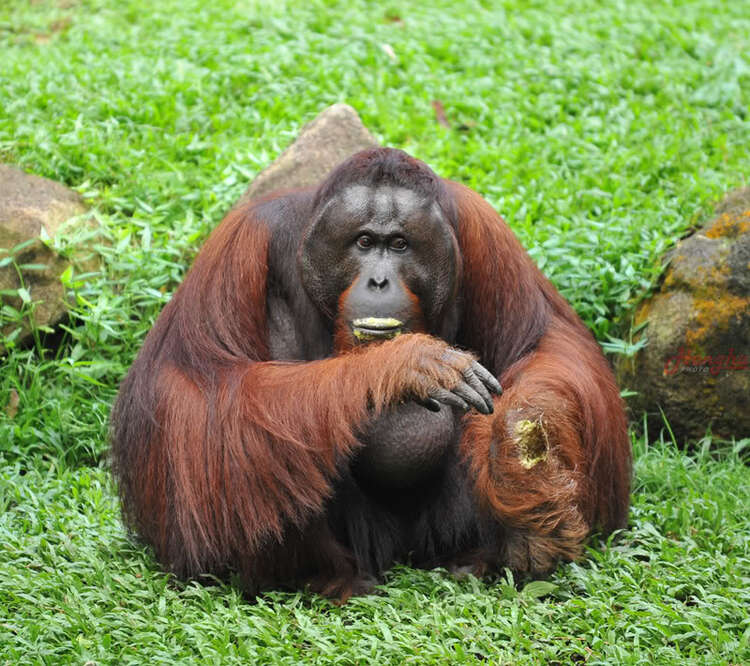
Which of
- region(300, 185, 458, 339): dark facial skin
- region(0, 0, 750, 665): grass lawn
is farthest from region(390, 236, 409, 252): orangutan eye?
region(0, 0, 750, 665): grass lawn

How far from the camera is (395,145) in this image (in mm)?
6215

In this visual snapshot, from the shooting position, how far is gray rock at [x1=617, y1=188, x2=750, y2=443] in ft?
15.4

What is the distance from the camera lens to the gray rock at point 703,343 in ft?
15.4

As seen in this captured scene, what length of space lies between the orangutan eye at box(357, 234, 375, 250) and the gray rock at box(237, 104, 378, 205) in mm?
1902

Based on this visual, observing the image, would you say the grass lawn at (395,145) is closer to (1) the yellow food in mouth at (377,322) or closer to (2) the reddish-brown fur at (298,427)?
(2) the reddish-brown fur at (298,427)

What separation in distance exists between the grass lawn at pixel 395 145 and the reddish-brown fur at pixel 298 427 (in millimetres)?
159

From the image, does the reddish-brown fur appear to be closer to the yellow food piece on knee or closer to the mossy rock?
the yellow food piece on knee

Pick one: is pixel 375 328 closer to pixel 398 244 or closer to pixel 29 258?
pixel 398 244

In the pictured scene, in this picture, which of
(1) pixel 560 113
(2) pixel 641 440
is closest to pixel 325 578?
(2) pixel 641 440

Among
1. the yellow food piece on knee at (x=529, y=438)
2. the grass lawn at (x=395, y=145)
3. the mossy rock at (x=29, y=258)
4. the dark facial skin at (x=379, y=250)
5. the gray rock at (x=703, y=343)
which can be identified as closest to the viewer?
the grass lawn at (x=395, y=145)

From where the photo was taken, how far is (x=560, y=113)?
6.74m

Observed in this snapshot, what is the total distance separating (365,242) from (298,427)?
61cm

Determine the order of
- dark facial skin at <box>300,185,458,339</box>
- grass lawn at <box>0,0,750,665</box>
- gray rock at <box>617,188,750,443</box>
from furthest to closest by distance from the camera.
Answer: gray rock at <box>617,188,750,443</box>
dark facial skin at <box>300,185,458,339</box>
grass lawn at <box>0,0,750,665</box>

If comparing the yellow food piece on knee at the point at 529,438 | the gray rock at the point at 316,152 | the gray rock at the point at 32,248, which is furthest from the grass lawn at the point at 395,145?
the yellow food piece on knee at the point at 529,438
